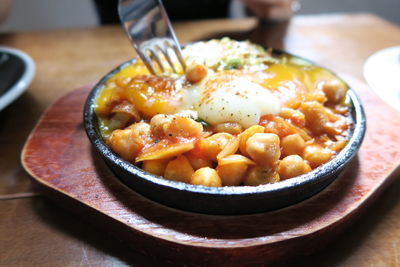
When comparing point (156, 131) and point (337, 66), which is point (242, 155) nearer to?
point (156, 131)

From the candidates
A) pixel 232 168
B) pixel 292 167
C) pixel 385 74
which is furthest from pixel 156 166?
pixel 385 74

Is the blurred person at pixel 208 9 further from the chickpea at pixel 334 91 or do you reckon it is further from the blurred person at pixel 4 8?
the chickpea at pixel 334 91

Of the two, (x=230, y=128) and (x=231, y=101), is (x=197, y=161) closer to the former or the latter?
(x=230, y=128)

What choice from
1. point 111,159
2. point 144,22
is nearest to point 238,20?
point 144,22

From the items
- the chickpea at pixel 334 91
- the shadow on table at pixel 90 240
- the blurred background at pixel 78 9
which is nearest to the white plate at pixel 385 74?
the chickpea at pixel 334 91

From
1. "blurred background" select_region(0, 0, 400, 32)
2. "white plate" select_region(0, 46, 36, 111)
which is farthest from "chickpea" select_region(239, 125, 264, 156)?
"blurred background" select_region(0, 0, 400, 32)

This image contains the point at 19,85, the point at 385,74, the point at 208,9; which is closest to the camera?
the point at 19,85
